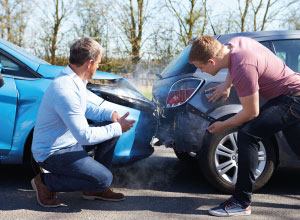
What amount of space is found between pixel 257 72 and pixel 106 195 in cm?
158

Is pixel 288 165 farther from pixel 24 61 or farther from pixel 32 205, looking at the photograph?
pixel 24 61

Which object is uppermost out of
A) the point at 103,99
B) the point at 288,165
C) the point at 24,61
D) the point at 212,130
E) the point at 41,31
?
the point at 41,31

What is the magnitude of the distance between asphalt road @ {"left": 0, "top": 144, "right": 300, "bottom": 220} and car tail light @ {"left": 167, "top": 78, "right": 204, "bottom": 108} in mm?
830

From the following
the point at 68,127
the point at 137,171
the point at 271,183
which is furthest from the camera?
the point at 137,171

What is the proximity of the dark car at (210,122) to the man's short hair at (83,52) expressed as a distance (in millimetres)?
988

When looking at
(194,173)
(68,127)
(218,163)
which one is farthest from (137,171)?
(68,127)

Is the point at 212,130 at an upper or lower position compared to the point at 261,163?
upper

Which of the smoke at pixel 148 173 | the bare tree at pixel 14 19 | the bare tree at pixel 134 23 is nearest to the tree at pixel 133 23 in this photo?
the bare tree at pixel 134 23

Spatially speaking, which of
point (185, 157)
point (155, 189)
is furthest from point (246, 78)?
point (185, 157)

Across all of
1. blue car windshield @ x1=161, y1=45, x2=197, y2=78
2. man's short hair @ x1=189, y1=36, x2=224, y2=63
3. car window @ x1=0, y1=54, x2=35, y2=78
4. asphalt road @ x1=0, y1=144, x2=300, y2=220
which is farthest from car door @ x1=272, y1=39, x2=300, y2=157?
car window @ x1=0, y1=54, x2=35, y2=78

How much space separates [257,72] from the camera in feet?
8.05

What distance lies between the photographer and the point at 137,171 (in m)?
4.02

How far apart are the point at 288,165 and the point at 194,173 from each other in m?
1.15

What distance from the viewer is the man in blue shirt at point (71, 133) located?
252 centimetres
